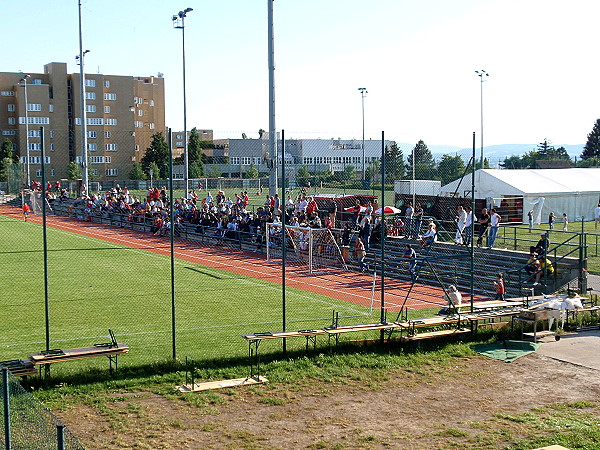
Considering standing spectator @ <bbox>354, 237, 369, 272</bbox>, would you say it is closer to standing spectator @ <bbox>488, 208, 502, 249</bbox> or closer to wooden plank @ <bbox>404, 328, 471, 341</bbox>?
standing spectator @ <bbox>488, 208, 502, 249</bbox>

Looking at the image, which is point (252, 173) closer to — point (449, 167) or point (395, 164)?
point (395, 164)

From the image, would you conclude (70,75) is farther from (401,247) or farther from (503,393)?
(503,393)

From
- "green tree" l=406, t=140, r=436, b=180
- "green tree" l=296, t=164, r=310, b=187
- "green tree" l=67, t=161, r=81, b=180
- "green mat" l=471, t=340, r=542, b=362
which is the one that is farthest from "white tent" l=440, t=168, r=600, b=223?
"green tree" l=67, t=161, r=81, b=180

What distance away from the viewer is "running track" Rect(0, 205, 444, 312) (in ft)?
65.2

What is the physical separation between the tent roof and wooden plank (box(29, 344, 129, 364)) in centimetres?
3018

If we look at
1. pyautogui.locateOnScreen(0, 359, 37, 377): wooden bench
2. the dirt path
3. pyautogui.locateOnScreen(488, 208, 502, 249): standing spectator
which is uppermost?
pyautogui.locateOnScreen(488, 208, 502, 249): standing spectator

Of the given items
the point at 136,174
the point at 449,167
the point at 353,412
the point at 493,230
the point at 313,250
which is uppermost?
the point at 136,174

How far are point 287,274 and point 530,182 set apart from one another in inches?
881

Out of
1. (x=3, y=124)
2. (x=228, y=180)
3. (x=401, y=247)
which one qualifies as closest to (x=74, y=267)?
(x=401, y=247)

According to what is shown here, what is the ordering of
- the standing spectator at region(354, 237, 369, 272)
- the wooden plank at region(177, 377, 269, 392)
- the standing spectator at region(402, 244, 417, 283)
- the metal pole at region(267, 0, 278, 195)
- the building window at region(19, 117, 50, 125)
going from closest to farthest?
the wooden plank at region(177, 377, 269, 392), the standing spectator at region(402, 244, 417, 283), the standing spectator at region(354, 237, 369, 272), the metal pole at region(267, 0, 278, 195), the building window at region(19, 117, 50, 125)

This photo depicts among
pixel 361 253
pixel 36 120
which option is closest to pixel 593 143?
pixel 36 120

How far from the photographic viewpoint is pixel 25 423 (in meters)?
9.14

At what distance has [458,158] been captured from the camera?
2302 cm

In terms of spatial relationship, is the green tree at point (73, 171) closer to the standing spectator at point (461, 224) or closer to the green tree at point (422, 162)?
the green tree at point (422, 162)
